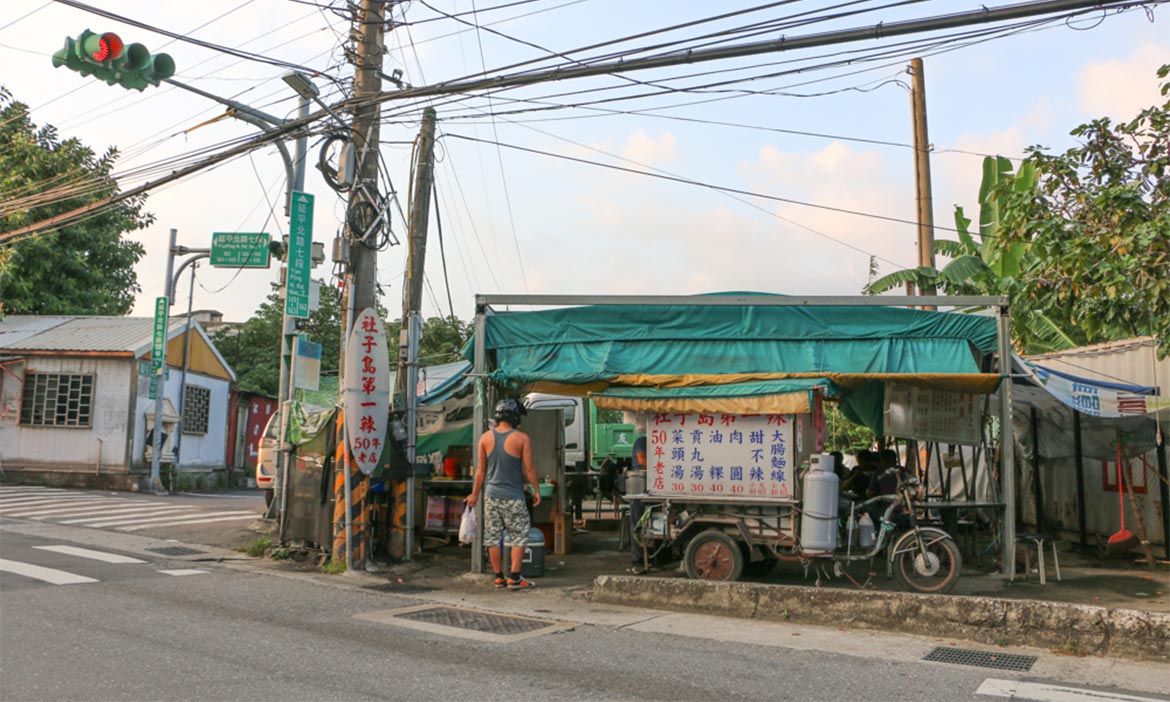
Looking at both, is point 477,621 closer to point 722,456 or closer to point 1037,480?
point 722,456

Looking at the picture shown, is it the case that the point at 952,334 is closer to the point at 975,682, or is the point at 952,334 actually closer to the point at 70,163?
the point at 975,682

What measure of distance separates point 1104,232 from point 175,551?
12394 millimetres

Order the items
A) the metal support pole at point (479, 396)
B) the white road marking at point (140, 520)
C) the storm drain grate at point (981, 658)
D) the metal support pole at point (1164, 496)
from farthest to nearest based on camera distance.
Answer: the white road marking at point (140, 520)
the metal support pole at point (1164, 496)
the metal support pole at point (479, 396)
the storm drain grate at point (981, 658)

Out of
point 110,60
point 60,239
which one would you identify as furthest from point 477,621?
point 60,239

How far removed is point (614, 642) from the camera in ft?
23.5

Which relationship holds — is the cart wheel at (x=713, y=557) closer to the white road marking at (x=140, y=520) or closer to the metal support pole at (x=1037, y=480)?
the metal support pole at (x=1037, y=480)

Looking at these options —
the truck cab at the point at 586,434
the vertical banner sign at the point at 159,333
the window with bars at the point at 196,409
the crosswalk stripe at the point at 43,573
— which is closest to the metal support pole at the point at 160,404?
the vertical banner sign at the point at 159,333

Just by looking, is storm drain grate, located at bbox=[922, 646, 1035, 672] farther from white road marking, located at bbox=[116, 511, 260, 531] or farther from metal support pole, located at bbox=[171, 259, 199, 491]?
metal support pole, located at bbox=[171, 259, 199, 491]

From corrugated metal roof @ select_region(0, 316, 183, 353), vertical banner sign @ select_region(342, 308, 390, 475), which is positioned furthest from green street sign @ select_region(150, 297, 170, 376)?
vertical banner sign @ select_region(342, 308, 390, 475)

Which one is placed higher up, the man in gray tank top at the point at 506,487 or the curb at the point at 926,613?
the man in gray tank top at the point at 506,487

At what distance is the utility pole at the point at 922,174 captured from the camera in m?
16.2

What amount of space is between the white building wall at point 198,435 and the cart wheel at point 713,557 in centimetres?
1901

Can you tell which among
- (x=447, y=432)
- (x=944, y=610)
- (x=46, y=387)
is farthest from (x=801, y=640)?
(x=46, y=387)

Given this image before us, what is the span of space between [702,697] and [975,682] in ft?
6.48
